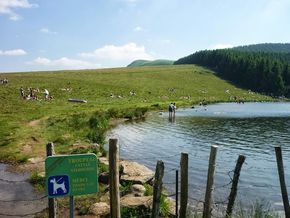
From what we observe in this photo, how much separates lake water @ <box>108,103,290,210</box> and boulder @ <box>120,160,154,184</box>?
1301mm

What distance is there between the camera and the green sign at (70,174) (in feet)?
29.8

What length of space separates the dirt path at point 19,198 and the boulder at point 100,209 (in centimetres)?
202

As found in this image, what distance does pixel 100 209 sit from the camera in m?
16.1

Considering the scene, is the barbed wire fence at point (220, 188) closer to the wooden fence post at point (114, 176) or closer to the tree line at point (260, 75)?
the wooden fence post at point (114, 176)

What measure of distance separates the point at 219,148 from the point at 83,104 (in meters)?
34.5

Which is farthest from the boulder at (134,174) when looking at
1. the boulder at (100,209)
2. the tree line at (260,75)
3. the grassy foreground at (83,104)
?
the tree line at (260,75)

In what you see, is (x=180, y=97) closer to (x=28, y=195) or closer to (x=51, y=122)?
(x=51, y=122)

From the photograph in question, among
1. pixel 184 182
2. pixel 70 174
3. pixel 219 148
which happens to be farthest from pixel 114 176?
pixel 219 148

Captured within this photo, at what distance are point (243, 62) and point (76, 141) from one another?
153 meters

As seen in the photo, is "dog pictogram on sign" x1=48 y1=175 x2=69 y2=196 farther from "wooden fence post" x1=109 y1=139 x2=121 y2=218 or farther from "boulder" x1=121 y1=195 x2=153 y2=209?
"boulder" x1=121 y1=195 x2=153 y2=209

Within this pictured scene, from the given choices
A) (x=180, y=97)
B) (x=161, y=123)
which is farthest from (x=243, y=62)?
(x=161, y=123)

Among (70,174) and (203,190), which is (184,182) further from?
(203,190)

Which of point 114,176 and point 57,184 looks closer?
point 57,184

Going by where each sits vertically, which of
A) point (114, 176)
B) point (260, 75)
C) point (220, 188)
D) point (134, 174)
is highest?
point (114, 176)
